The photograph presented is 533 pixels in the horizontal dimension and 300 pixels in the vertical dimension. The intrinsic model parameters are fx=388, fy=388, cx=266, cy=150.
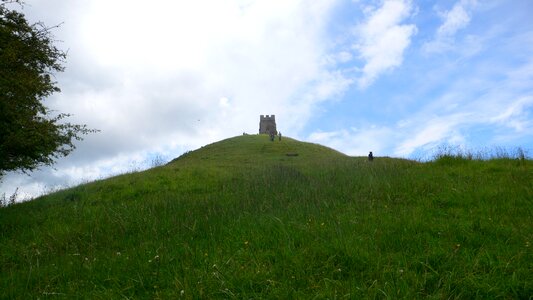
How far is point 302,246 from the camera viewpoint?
5.80m

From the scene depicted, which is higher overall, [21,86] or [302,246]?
[21,86]

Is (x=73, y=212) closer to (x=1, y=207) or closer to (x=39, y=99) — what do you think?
(x=1, y=207)

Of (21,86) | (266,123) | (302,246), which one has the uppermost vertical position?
(266,123)

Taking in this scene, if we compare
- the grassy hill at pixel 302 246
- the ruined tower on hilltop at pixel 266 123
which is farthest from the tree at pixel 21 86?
the ruined tower on hilltop at pixel 266 123

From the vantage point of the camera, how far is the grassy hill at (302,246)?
15.4ft

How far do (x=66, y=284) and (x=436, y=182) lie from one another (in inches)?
358

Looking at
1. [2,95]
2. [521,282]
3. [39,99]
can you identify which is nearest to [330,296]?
[521,282]

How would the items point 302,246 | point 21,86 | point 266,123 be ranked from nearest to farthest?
1. point 302,246
2. point 21,86
3. point 266,123

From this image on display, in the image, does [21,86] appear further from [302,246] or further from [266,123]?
[266,123]

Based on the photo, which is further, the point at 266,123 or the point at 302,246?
the point at 266,123

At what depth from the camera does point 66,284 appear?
5551mm

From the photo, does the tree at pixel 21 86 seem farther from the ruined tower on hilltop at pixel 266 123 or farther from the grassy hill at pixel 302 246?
the ruined tower on hilltop at pixel 266 123

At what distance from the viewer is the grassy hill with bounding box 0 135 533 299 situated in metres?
4.69

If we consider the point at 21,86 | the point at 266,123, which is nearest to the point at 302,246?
the point at 21,86
